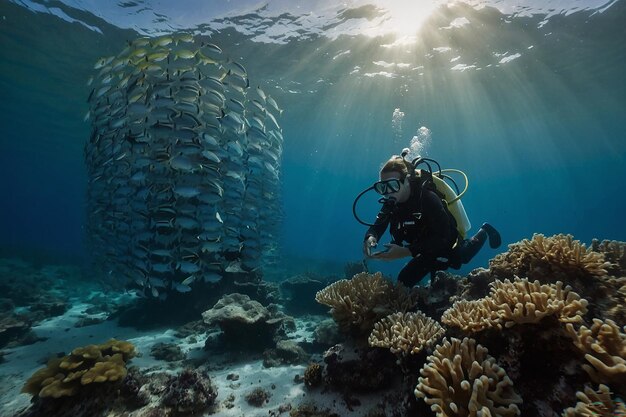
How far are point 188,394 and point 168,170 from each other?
524 cm

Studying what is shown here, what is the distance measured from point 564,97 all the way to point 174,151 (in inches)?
1342

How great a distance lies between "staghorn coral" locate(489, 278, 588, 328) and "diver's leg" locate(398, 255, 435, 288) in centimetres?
240

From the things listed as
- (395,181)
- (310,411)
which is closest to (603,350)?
(395,181)

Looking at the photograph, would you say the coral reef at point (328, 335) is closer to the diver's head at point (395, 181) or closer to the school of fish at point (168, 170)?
the school of fish at point (168, 170)

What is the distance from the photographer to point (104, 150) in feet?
27.8

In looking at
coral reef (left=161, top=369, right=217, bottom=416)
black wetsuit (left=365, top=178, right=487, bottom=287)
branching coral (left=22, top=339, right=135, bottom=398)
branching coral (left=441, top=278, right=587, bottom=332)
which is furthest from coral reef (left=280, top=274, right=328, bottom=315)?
branching coral (left=441, top=278, right=587, bottom=332)

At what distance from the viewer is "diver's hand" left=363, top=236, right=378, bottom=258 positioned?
4713mm

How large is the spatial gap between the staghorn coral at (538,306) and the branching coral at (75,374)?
17.7ft

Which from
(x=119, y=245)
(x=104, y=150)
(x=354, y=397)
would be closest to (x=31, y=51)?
(x=104, y=150)

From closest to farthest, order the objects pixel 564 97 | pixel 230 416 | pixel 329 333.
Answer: pixel 230 416
pixel 329 333
pixel 564 97

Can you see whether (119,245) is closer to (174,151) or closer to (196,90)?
(174,151)

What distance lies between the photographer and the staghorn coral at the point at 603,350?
2203mm

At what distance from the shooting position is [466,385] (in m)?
2.54

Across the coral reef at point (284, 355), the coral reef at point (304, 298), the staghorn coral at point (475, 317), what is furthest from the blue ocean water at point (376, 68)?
the staghorn coral at point (475, 317)
